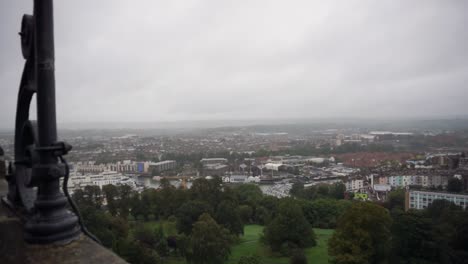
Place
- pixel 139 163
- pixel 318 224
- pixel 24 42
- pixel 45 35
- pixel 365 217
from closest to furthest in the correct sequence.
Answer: pixel 45 35, pixel 24 42, pixel 365 217, pixel 318 224, pixel 139 163

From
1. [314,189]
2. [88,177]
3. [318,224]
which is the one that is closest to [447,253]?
[318,224]

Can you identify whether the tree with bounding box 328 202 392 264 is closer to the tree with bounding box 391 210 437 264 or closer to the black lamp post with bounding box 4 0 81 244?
the tree with bounding box 391 210 437 264

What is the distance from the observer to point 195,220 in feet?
61.4

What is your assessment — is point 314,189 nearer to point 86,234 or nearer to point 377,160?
point 377,160

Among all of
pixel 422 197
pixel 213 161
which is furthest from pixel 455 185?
pixel 213 161

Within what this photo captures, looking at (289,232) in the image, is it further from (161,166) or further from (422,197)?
(161,166)

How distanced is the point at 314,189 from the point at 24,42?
→ 2989 cm

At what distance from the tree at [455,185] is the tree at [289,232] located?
58.6 feet

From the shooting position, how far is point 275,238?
640 inches

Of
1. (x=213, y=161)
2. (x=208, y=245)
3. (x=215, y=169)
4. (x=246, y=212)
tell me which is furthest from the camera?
(x=213, y=161)

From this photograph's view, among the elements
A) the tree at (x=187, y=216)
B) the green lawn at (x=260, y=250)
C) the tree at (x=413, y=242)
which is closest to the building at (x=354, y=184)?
the green lawn at (x=260, y=250)

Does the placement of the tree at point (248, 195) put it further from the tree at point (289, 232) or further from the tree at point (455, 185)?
the tree at point (455, 185)

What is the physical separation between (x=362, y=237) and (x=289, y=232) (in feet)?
13.5

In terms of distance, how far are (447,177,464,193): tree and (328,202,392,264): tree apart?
18.9m
